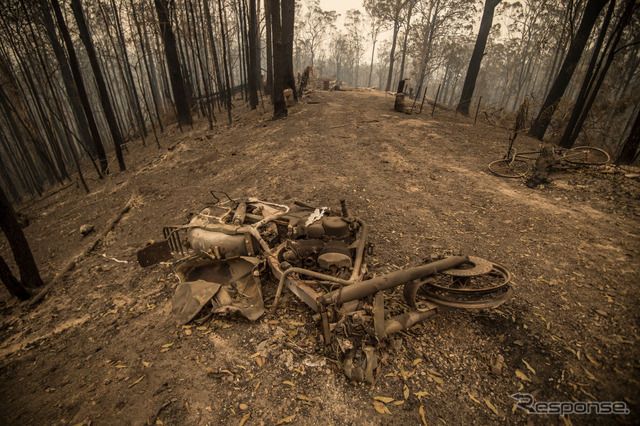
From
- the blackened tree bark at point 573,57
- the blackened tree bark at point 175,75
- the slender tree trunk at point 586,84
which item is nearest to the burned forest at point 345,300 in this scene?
the slender tree trunk at point 586,84

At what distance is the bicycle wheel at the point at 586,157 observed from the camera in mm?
7312

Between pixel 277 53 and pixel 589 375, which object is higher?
pixel 277 53

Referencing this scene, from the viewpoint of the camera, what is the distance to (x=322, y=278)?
10.0ft

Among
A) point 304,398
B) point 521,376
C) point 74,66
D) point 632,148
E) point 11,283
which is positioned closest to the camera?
point 304,398

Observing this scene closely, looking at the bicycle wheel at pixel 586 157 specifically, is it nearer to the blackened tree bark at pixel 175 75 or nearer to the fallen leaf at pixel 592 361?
the fallen leaf at pixel 592 361

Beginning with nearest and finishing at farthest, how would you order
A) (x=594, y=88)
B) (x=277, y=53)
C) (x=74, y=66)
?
(x=74, y=66)
(x=594, y=88)
(x=277, y=53)

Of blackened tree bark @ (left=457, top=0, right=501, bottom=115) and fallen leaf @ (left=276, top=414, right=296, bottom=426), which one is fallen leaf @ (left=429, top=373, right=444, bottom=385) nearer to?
fallen leaf @ (left=276, top=414, right=296, bottom=426)

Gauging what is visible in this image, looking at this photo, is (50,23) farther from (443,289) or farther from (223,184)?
(443,289)

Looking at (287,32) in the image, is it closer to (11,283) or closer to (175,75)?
(175,75)

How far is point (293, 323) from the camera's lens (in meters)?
3.44

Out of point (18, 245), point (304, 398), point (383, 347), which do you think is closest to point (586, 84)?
point (383, 347)

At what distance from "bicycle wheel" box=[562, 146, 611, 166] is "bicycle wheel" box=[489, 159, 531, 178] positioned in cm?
94

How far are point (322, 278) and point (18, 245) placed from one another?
6593 millimetres

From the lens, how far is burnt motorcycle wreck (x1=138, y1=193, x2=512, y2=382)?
2.81 m
